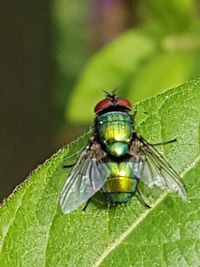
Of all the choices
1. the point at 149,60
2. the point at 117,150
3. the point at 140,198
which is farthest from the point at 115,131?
the point at 149,60

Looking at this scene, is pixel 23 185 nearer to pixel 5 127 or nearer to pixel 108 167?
pixel 108 167

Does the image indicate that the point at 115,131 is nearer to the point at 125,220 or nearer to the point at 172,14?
the point at 125,220

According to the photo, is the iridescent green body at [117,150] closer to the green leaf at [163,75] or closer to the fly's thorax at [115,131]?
the fly's thorax at [115,131]

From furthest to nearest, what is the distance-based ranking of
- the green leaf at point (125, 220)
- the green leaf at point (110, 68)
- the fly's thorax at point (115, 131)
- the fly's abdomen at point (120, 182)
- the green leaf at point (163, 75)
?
the green leaf at point (110, 68) < the green leaf at point (163, 75) < the fly's thorax at point (115, 131) < the fly's abdomen at point (120, 182) < the green leaf at point (125, 220)

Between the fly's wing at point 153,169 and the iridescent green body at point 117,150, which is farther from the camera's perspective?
the iridescent green body at point 117,150

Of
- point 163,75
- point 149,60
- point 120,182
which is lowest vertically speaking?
point 120,182

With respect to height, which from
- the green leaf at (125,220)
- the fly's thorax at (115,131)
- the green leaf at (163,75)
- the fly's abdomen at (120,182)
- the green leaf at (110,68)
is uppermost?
the green leaf at (110,68)

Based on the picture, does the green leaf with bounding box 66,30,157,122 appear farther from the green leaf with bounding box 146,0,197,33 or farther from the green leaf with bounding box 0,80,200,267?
the green leaf with bounding box 0,80,200,267

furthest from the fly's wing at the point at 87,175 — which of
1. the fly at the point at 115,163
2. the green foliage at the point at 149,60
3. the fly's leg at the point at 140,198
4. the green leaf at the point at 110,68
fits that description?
the green leaf at the point at 110,68
